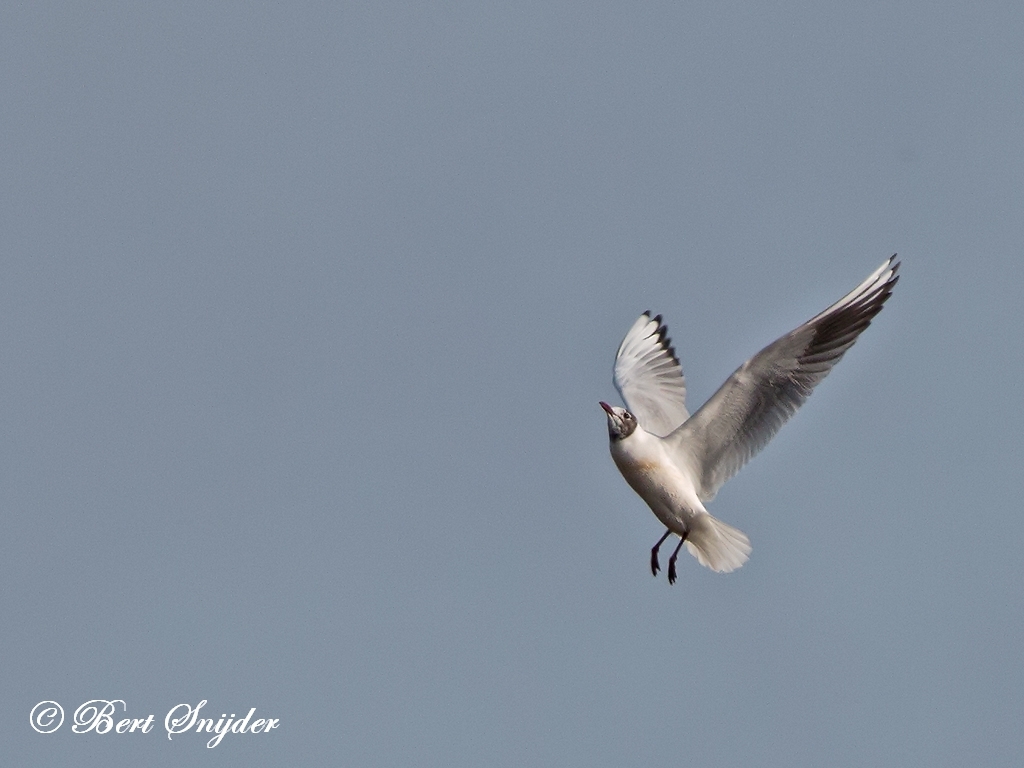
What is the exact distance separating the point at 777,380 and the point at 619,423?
1.19 metres

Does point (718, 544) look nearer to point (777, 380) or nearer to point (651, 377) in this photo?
point (777, 380)

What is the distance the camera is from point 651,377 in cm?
1533

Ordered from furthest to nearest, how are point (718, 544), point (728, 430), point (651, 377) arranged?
point (651, 377), point (718, 544), point (728, 430)

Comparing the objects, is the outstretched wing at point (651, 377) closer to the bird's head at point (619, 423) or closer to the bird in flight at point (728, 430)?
the bird in flight at point (728, 430)

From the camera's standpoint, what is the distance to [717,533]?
1334 centimetres

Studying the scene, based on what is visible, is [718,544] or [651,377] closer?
[718,544]

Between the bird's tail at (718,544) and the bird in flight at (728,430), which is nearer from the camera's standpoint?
the bird in flight at (728,430)

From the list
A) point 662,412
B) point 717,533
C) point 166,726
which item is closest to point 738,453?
point 717,533

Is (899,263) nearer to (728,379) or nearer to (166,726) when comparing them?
(728,379)

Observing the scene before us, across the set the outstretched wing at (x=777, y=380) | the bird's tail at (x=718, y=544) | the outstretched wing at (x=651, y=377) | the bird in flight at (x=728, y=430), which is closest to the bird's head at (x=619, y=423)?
the bird in flight at (x=728, y=430)

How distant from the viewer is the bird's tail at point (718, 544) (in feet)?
43.7

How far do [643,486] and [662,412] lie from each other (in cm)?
186

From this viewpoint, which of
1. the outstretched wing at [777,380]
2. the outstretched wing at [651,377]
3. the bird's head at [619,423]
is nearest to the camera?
the outstretched wing at [777,380]

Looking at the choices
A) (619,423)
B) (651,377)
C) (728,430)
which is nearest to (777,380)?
(728,430)
